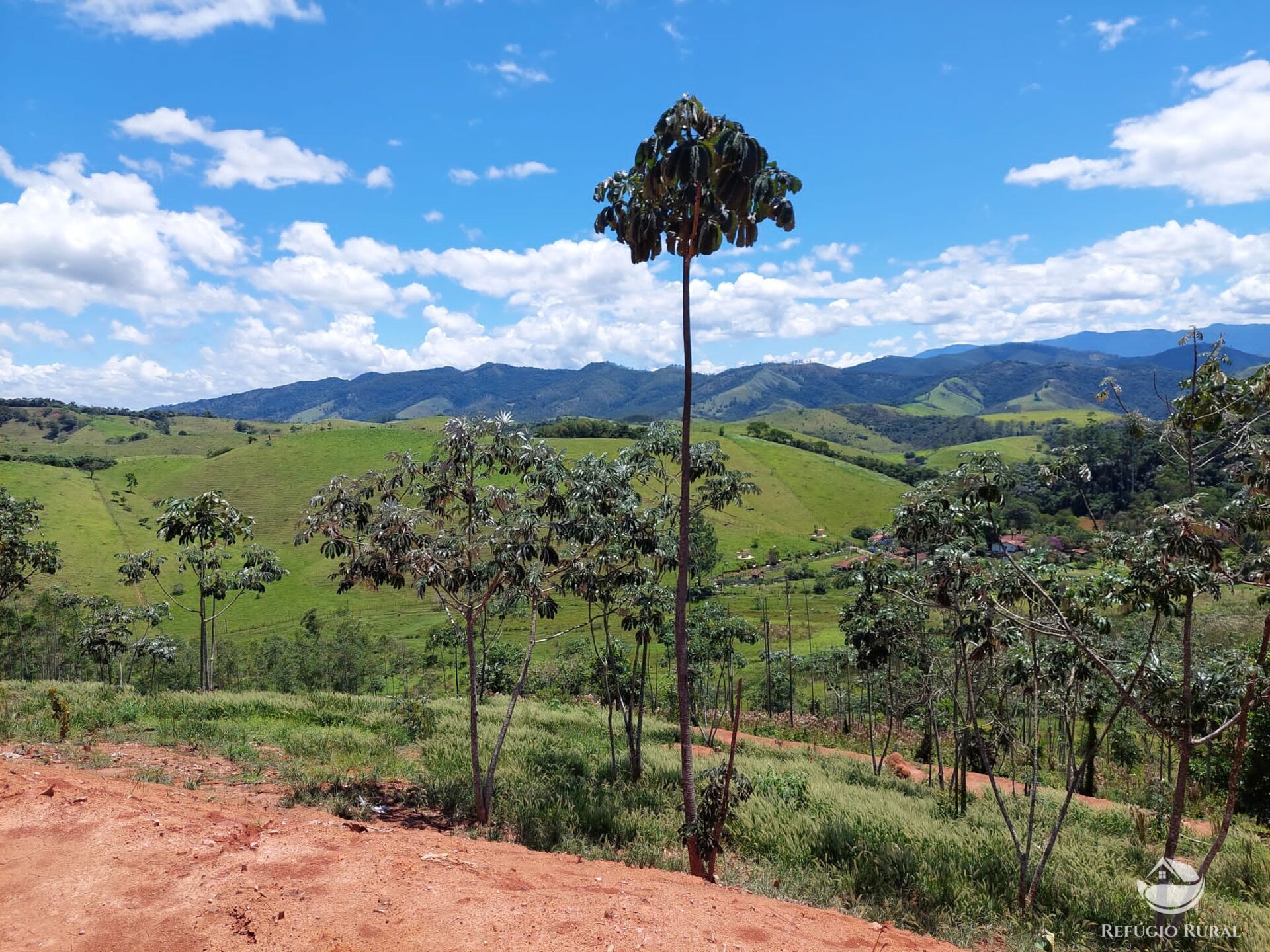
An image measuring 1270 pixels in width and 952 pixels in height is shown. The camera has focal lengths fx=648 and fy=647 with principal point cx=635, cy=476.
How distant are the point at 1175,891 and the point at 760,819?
6522mm

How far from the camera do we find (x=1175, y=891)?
9531 millimetres

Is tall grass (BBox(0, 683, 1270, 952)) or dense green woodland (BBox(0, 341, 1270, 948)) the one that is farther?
tall grass (BBox(0, 683, 1270, 952))

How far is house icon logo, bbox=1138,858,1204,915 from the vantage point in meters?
9.20

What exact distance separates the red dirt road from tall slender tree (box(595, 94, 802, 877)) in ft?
7.98

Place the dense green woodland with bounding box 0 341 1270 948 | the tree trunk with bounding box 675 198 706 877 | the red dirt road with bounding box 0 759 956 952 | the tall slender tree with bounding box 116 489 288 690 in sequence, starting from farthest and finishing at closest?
the tall slender tree with bounding box 116 489 288 690 < the tree trunk with bounding box 675 198 706 877 < the dense green woodland with bounding box 0 341 1270 948 < the red dirt road with bounding box 0 759 956 952

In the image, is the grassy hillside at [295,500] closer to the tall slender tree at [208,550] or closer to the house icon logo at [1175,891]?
the tall slender tree at [208,550]

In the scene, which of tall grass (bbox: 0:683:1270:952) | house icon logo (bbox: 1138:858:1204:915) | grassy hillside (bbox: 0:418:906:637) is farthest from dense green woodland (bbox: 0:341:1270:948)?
grassy hillside (bbox: 0:418:906:637)

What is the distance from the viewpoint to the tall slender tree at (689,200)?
8422mm

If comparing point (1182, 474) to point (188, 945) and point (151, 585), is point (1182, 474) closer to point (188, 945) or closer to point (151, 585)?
point (188, 945)

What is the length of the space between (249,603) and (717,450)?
10909cm

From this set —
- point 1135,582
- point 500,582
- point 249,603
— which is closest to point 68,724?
point 500,582

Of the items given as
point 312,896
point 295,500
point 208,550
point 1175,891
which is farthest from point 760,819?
point 295,500

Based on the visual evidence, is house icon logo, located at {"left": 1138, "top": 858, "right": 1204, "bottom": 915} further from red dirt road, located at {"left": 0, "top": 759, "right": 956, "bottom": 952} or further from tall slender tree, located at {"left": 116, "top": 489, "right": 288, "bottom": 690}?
tall slender tree, located at {"left": 116, "top": 489, "right": 288, "bottom": 690}

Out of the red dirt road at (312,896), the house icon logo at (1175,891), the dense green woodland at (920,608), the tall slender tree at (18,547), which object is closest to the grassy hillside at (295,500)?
the tall slender tree at (18,547)
